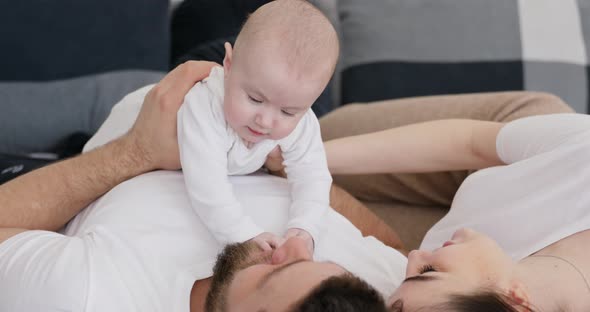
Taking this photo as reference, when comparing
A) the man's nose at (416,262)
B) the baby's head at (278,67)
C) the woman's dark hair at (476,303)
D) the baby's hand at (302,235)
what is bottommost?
the baby's hand at (302,235)

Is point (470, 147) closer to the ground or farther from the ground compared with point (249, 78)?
closer to the ground

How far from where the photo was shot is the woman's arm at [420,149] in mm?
1563

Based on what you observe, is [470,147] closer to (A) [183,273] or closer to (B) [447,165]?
(B) [447,165]

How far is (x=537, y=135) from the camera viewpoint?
4.77 feet

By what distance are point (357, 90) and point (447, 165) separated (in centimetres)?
76

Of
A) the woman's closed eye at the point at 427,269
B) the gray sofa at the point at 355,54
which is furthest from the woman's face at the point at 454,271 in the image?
the gray sofa at the point at 355,54

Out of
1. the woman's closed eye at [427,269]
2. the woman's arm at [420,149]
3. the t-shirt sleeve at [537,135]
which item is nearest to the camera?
the woman's closed eye at [427,269]

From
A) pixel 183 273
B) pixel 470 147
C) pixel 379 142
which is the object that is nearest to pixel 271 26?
pixel 183 273

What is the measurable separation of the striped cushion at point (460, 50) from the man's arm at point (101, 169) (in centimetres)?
106

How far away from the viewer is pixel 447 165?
1.60m

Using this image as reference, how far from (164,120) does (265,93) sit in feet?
0.98

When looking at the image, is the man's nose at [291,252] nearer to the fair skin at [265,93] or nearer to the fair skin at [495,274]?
the fair skin at [265,93]

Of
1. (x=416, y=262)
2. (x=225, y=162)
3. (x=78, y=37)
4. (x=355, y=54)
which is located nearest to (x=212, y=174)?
(x=225, y=162)

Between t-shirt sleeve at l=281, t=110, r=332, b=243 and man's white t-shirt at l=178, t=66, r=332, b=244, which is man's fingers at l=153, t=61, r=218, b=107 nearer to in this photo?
man's white t-shirt at l=178, t=66, r=332, b=244
